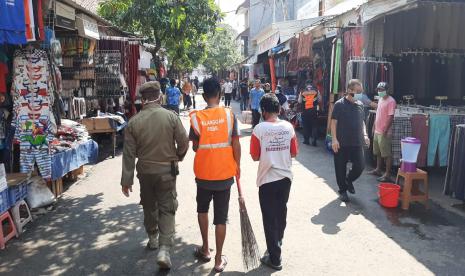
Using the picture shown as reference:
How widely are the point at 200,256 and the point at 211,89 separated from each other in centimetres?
177

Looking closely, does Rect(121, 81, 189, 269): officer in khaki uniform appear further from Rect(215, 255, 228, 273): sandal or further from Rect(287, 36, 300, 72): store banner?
Rect(287, 36, 300, 72): store banner

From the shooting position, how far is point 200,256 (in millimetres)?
4473

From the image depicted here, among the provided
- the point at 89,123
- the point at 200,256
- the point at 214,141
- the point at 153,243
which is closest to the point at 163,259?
the point at 200,256

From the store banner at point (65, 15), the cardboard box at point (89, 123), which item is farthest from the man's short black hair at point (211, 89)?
the cardboard box at point (89, 123)

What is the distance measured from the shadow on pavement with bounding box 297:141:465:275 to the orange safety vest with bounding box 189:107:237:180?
199cm

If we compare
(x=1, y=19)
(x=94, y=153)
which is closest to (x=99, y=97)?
(x=94, y=153)

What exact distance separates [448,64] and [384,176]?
3.22m

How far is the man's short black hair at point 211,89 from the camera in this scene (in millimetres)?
4000

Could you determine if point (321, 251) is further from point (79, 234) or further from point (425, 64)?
point (425, 64)

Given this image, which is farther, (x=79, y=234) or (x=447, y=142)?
(x=447, y=142)

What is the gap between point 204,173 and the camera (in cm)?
401

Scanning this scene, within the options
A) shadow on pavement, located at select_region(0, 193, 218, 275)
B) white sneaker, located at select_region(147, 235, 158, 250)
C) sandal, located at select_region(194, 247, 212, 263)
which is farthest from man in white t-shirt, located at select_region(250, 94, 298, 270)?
white sneaker, located at select_region(147, 235, 158, 250)

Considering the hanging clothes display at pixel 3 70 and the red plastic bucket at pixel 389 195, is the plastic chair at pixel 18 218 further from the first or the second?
the red plastic bucket at pixel 389 195

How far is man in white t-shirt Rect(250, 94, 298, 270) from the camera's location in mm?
4113
